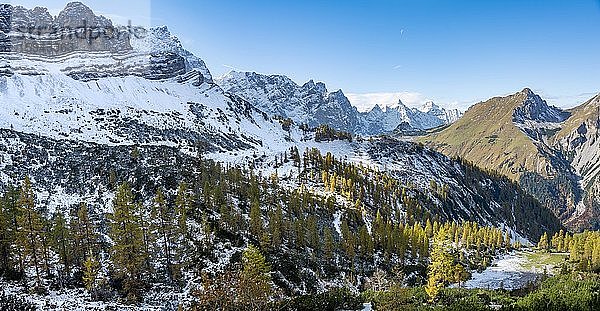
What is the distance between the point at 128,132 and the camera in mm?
164250

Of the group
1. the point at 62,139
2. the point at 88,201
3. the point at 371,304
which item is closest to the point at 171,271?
the point at 371,304

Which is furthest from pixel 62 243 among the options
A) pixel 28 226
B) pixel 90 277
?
pixel 90 277

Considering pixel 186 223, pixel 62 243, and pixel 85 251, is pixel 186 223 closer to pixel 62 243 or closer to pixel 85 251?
pixel 85 251

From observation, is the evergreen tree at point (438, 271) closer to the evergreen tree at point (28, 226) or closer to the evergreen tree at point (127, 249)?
the evergreen tree at point (127, 249)

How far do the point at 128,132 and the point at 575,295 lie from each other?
513ft

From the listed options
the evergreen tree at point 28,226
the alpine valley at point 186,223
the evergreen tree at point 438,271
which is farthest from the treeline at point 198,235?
the evergreen tree at point 438,271

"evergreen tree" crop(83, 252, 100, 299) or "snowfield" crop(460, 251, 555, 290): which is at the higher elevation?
"evergreen tree" crop(83, 252, 100, 299)

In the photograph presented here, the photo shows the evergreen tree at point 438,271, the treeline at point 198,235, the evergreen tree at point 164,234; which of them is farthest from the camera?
the evergreen tree at point 164,234

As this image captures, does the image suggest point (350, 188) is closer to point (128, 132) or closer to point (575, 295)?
point (575, 295)

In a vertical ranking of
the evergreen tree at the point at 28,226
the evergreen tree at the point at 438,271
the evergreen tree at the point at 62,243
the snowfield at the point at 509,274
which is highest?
the evergreen tree at the point at 28,226

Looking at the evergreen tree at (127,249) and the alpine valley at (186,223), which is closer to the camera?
the alpine valley at (186,223)

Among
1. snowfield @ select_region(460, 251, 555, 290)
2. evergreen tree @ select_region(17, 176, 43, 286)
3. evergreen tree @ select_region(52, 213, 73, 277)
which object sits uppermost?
evergreen tree @ select_region(17, 176, 43, 286)

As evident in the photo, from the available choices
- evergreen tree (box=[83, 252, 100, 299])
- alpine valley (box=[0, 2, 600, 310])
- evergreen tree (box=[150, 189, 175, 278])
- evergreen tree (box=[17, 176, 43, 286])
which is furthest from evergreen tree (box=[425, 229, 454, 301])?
evergreen tree (box=[17, 176, 43, 286])

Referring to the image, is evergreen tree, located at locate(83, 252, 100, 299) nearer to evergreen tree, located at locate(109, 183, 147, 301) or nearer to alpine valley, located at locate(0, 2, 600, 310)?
alpine valley, located at locate(0, 2, 600, 310)
